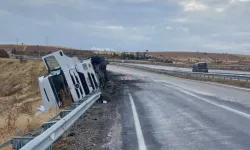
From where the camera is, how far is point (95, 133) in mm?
11508

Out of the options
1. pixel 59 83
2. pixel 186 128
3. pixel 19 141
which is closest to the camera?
pixel 19 141

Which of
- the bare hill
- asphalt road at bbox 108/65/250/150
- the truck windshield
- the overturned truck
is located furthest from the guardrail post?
the bare hill

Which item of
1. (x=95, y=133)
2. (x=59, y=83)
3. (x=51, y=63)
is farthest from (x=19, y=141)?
(x=51, y=63)

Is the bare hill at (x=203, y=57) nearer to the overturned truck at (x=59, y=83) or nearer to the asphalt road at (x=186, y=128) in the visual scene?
the overturned truck at (x=59, y=83)

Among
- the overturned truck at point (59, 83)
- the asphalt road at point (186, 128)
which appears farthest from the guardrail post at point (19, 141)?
the overturned truck at point (59, 83)

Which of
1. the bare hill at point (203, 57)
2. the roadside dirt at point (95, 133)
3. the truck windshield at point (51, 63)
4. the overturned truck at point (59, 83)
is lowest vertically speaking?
the bare hill at point (203, 57)

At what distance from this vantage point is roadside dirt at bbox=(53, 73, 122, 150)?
9.65 m

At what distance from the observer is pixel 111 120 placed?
563 inches

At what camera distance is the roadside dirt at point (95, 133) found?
965cm

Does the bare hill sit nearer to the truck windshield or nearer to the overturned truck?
the overturned truck

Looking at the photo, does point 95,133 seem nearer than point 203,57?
Yes

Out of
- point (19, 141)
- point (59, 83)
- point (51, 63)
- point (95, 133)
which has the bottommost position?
point (95, 133)

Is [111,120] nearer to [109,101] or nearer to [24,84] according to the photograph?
[109,101]

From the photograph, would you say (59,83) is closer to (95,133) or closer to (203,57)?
(95,133)
